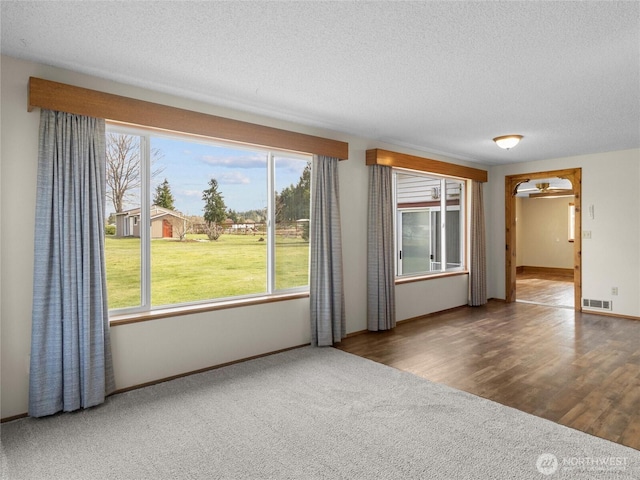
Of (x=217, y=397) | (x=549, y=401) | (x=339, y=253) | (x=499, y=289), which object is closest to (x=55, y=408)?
(x=217, y=397)

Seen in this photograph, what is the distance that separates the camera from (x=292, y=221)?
4.57 metres

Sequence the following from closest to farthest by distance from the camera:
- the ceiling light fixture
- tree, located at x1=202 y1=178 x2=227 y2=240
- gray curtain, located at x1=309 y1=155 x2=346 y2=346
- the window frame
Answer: tree, located at x1=202 y1=178 x2=227 y2=240 → gray curtain, located at x1=309 y1=155 x2=346 y2=346 → the ceiling light fixture → the window frame

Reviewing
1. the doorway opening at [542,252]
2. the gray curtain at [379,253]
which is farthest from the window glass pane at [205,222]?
the doorway opening at [542,252]

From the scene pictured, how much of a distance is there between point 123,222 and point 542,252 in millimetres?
12012

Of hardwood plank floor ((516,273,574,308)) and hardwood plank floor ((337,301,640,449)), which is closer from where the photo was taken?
hardwood plank floor ((337,301,640,449))

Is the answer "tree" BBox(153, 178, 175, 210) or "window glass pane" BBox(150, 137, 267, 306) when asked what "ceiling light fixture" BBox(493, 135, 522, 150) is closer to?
"window glass pane" BBox(150, 137, 267, 306)

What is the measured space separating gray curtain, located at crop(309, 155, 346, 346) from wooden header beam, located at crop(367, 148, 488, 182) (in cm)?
72

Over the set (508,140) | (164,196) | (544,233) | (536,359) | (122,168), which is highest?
(508,140)

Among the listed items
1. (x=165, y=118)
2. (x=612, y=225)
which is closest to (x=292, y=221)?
(x=165, y=118)

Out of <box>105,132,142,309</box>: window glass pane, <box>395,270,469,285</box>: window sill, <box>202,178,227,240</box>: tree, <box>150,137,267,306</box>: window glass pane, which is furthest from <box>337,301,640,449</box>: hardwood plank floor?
<box>105,132,142,309</box>: window glass pane

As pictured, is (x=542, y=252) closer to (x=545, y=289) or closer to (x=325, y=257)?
(x=545, y=289)

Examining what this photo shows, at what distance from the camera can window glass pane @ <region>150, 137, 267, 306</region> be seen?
3.66 meters

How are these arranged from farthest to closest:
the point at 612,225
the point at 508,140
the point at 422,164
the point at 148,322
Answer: the point at 612,225, the point at 422,164, the point at 508,140, the point at 148,322

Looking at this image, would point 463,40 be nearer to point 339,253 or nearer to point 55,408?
point 339,253
